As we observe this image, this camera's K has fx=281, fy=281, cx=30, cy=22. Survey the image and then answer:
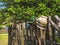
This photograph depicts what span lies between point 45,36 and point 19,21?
4.62m

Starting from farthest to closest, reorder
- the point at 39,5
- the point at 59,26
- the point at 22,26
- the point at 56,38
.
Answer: the point at 39,5
the point at 22,26
the point at 56,38
the point at 59,26

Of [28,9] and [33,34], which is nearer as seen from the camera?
[33,34]

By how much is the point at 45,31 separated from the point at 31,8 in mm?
4858

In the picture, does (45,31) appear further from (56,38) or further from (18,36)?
(18,36)

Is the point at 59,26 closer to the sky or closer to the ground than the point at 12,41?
closer to the sky

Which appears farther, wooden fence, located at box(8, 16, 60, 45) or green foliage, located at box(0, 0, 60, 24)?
green foliage, located at box(0, 0, 60, 24)

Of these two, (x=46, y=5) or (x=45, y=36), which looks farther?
(x=46, y=5)

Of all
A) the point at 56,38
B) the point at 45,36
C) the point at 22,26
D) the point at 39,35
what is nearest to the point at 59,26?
the point at 56,38

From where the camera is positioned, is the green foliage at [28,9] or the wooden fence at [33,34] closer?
the wooden fence at [33,34]

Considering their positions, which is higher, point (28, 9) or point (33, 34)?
point (28, 9)

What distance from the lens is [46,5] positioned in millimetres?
13344

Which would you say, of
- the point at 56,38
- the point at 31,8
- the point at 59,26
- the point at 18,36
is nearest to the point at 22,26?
the point at 18,36

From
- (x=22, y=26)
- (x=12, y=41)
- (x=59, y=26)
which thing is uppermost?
(x=59, y=26)

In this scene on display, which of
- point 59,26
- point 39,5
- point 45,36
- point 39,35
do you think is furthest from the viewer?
point 39,5
